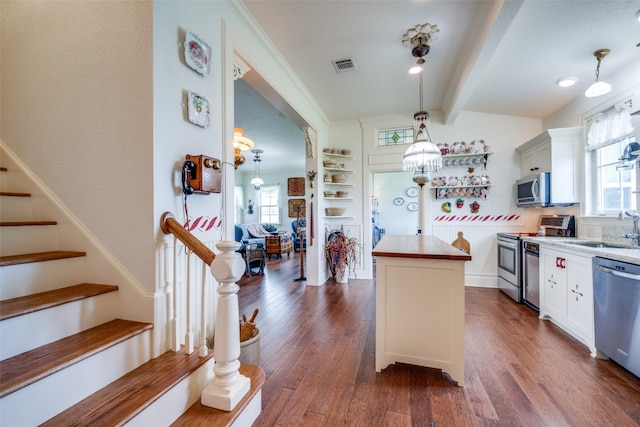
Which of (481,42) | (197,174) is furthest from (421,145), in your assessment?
(197,174)

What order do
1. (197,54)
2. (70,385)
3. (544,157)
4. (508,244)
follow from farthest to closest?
(508,244) → (544,157) → (197,54) → (70,385)

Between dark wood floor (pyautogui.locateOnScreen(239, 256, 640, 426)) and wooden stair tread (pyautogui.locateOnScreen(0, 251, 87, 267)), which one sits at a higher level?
wooden stair tread (pyautogui.locateOnScreen(0, 251, 87, 267))

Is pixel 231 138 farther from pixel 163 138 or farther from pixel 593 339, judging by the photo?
pixel 593 339

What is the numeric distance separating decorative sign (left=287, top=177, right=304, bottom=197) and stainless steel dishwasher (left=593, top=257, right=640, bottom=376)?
7.92 meters

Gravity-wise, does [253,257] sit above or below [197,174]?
below

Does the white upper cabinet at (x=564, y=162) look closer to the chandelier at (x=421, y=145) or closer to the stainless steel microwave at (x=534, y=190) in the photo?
the stainless steel microwave at (x=534, y=190)

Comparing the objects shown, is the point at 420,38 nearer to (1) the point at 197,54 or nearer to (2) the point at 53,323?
(1) the point at 197,54

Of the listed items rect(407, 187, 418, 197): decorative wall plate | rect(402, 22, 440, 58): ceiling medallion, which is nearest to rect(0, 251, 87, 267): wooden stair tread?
rect(402, 22, 440, 58): ceiling medallion

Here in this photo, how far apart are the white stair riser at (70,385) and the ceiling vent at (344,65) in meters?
3.08

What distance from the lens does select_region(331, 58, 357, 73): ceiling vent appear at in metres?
2.93

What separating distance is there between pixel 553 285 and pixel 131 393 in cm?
373

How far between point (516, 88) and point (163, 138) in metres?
4.03

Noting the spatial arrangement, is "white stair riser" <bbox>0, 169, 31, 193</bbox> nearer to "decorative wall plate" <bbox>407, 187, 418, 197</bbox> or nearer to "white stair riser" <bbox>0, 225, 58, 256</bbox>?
"white stair riser" <bbox>0, 225, 58, 256</bbox>

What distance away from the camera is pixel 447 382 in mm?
1824
